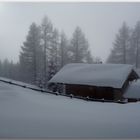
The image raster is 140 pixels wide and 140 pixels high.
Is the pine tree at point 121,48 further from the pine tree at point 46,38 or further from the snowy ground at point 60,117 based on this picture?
the pine tree at point 46,38

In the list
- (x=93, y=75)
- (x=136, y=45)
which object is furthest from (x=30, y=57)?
(x=136, y=45)

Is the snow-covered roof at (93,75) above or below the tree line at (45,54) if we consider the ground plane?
below

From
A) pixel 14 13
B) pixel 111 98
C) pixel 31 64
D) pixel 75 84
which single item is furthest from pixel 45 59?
pixel 111 98

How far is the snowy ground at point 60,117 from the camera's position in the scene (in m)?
2.20

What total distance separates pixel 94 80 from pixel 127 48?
1.70 feet

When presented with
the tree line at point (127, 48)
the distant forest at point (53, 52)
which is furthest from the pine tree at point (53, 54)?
the tree line at point (127, 48)

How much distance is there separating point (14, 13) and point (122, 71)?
140cm

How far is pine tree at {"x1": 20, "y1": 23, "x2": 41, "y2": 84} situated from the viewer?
8.86ft

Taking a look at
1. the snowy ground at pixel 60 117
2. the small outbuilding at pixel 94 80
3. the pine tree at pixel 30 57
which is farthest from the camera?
the small outbuilding at pixel 94 80

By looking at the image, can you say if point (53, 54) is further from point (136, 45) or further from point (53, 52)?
point (136, 45)

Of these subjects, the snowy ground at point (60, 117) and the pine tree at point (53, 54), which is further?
the pine tree at point (53, 54)

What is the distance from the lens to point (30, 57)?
2703 millimetres

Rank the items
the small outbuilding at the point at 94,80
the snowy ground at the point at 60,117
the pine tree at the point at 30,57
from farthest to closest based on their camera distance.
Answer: the small outbuilding at the point at 94,80 → the pine tree at the point at 30,57 → the snowy ground at the point at 60,117

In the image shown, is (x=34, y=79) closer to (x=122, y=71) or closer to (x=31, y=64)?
(x=31, y=64)
